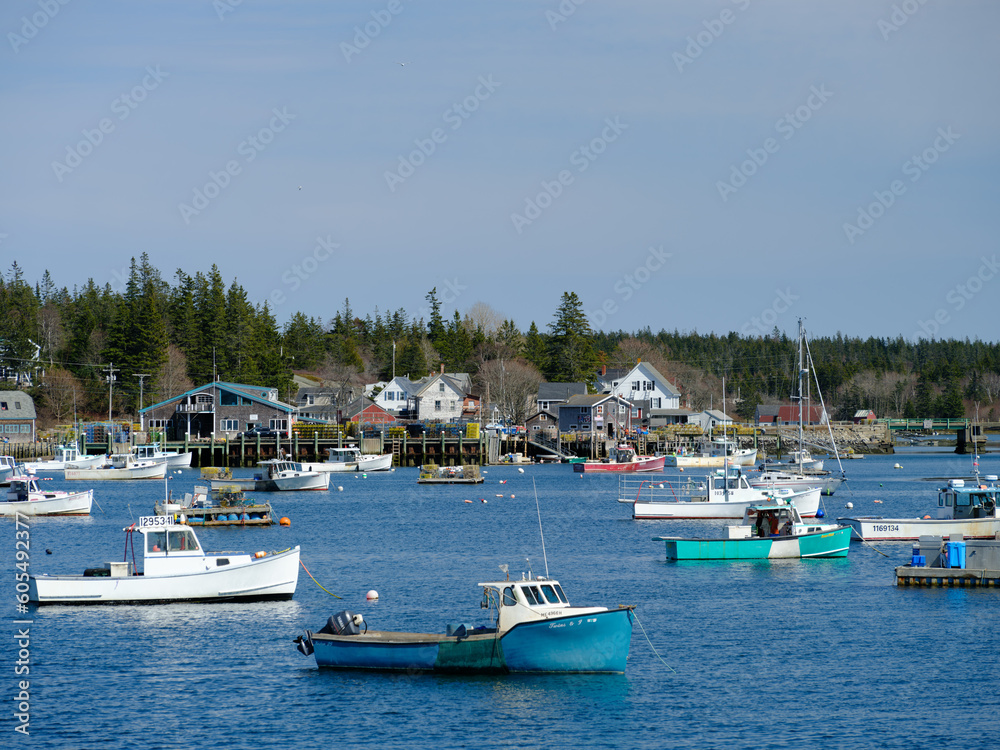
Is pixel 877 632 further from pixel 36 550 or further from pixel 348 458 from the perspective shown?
pixel 348 458

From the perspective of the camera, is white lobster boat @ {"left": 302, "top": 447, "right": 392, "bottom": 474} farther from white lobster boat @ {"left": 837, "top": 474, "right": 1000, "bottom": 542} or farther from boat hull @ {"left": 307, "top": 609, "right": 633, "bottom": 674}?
boat hull @ {"left": 307, "top": 609, "right": 633, "bottom": 674}

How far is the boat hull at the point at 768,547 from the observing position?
47688mm

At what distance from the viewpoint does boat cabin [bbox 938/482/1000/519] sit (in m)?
48.0

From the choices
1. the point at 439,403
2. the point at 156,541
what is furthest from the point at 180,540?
the point at 439,403

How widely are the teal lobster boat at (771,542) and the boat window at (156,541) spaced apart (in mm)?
22070

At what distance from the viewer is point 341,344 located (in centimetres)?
18488

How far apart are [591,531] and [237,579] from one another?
2856 centimetres

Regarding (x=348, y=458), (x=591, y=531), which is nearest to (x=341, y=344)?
(x=348, y=458)

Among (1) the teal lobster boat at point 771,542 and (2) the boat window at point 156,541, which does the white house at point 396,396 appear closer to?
(1) the teal lobster boat at point 771,542

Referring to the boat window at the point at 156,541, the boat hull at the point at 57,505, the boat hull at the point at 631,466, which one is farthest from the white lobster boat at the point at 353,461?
the boat window at the point at 156,541

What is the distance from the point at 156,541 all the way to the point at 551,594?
51.0 feet

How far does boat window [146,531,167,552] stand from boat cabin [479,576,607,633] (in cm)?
1398

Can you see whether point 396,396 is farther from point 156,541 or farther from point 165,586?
point 165,586

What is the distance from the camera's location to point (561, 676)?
2775 centimetres
